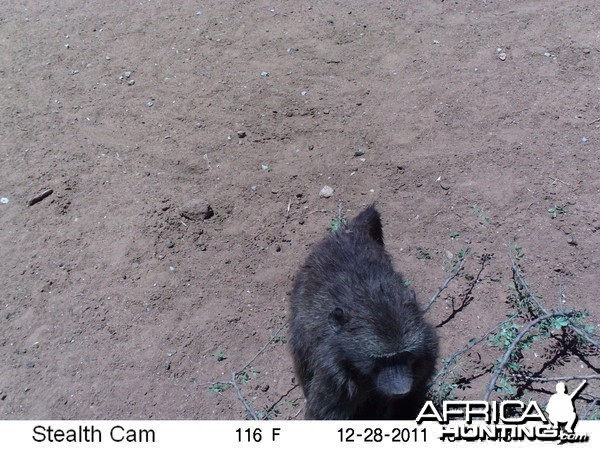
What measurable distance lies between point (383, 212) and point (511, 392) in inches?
67.0

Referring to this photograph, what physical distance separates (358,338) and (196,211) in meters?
2.16

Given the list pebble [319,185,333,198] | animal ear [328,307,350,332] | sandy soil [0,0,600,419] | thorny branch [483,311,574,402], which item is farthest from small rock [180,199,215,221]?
thorny branch [483,311,574,402]

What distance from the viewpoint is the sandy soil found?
3842mm

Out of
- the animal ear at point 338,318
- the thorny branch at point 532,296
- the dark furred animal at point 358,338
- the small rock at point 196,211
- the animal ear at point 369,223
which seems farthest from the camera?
the small rock at point 196,211

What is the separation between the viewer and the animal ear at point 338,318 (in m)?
2.99

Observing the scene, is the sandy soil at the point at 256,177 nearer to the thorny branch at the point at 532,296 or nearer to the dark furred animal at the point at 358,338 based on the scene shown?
the thorny branch at the point at 532,296

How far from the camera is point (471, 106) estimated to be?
16.7ft

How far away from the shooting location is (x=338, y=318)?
9.86 ft

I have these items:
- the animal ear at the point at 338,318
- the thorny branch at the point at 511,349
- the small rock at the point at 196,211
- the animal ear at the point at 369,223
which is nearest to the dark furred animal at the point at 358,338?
the animal ear at the point at 338,318

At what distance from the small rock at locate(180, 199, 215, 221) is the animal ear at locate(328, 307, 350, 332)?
6.28 feet

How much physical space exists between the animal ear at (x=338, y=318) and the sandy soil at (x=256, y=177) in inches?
37.5

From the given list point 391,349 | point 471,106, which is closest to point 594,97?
point 471,106

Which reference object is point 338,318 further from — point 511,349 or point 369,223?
point 511,349

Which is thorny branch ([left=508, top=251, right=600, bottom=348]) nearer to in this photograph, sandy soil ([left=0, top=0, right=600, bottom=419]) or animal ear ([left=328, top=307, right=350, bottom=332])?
sandy soil ([left=0, top=0, right=600, bottom=419])
